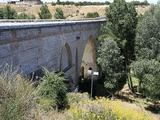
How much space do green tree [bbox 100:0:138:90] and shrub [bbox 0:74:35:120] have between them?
2685 cm

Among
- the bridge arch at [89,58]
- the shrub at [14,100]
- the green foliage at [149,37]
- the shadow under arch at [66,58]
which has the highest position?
the shrub at [14,100]

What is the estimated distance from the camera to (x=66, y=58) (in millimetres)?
31625

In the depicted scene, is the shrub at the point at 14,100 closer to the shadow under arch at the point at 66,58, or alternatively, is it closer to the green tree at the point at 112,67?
the shadow under arch at the point at 66,58

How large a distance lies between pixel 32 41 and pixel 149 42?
13.8 m

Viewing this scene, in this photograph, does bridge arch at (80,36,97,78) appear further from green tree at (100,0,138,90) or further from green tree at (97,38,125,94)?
green tree at (97,38,125,94)

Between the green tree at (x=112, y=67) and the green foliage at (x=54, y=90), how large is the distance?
13.5 metres

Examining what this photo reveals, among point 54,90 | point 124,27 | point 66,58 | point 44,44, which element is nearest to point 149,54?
point 124,27

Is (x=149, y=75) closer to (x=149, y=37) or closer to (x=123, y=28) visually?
(x=149, y=37)

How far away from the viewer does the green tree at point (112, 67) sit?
3238cm

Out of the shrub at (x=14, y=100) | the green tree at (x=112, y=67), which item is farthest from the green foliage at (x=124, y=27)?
the shrub at (x=14, y=100)

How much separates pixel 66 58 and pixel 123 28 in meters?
8.26

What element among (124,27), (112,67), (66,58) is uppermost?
(124,27)

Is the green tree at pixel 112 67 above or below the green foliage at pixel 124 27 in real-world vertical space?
below

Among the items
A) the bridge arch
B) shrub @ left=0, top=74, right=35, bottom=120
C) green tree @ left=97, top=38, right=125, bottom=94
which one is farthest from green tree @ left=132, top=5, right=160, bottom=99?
shrub @ left=0, top=74, right=35, bottom=120
